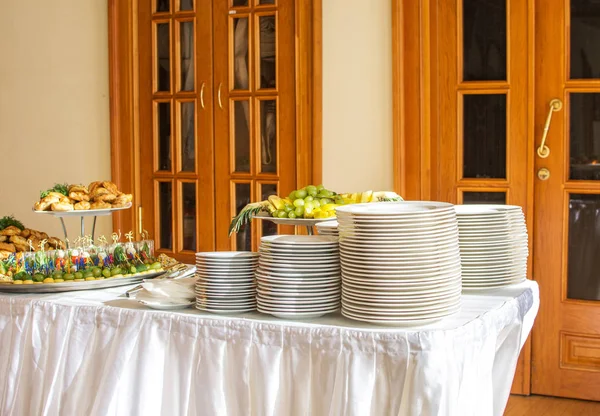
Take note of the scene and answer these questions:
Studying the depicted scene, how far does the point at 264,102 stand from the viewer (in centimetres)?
441

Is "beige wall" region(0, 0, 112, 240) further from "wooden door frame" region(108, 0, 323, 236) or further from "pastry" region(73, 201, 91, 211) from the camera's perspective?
"pastry" region(73, 201, 91, 211)

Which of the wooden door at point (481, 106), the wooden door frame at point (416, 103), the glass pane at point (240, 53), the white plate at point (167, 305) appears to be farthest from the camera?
the glass pane at point (240, 53)

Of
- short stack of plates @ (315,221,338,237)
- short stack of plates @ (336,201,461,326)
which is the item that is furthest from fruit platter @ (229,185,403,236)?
short stack of plates @ (336,201,461,326)

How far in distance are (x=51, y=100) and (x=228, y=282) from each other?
340cm

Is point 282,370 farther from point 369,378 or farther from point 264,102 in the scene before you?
point 264,102

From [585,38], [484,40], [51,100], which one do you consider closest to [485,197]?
[484,40]

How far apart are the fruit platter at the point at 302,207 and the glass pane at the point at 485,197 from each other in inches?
49.8

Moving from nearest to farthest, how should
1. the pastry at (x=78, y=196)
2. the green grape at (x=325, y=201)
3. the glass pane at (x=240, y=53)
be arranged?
the green grape at (x=325, y=201) → the pastry at (x=78, y=196) → the glass pane at (x=240, y=53)

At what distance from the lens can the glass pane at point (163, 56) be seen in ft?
15.4

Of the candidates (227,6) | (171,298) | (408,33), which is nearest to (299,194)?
(171,298)

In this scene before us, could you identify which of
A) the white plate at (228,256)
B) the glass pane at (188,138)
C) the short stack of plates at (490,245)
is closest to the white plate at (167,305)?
the white plate at (228,256)

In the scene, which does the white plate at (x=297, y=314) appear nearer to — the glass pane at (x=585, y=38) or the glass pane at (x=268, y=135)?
the glass pane at (x=585, y=38)

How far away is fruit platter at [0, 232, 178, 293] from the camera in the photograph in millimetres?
2385

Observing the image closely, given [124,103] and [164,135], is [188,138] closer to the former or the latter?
[164,135]
